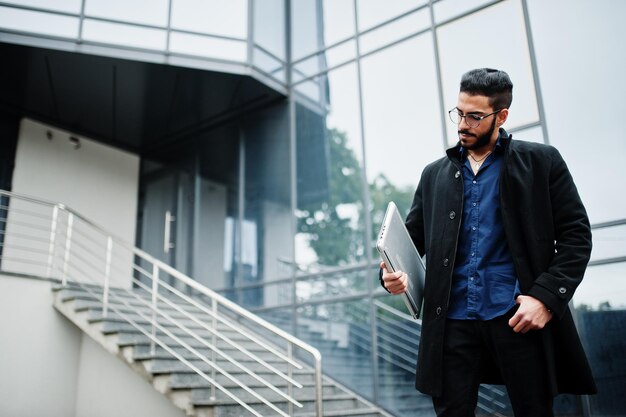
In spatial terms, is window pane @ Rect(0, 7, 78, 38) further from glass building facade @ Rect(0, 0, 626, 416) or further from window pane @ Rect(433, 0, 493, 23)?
window pane @ Rect(433, 0, 493, 23)

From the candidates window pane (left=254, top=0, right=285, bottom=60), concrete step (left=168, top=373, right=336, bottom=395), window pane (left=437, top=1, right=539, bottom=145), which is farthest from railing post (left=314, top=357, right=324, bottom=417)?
window pane (left=254, top=0, right=285, bottom=60)

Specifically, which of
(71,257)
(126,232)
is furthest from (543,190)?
(126,232)

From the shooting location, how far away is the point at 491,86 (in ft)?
5.56

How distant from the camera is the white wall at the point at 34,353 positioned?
5.05 m

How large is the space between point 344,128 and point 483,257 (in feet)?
15.1

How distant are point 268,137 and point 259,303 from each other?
84.5 inches

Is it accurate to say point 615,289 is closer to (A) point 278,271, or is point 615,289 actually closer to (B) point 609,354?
(B) point 609,354

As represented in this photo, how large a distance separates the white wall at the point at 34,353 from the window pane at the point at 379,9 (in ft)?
15.0

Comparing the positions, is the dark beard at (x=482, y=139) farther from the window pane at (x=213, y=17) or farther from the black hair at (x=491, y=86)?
the window pane at (x=213, y=17)

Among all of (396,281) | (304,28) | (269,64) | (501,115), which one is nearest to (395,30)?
(304,28)

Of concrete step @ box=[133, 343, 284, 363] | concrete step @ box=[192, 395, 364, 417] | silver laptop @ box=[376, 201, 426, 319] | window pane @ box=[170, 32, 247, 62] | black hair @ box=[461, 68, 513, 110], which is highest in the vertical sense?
window pane @ box=[170, 32, 247, 62]

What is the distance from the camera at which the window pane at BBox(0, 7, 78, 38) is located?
227 inches

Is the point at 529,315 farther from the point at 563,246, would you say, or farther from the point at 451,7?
the point at 451,7

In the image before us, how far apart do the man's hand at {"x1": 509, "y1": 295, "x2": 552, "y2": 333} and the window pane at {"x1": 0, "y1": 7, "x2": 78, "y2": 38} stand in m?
5.95
